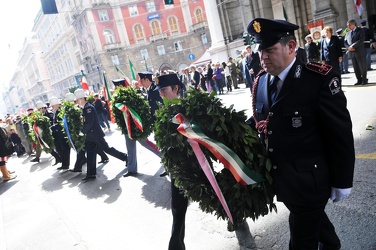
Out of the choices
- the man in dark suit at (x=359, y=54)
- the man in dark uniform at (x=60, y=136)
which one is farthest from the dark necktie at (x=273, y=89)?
the man in dark suit at (x=359, y=54)

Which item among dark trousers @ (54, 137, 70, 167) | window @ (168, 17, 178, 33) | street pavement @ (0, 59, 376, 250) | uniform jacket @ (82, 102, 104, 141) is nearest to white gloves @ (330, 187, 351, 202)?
street pavement @ (0, 59, 376, 250)

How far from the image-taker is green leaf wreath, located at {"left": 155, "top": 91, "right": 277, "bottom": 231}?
2423mm

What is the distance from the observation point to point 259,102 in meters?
2.33

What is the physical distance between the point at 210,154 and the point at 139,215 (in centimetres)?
236

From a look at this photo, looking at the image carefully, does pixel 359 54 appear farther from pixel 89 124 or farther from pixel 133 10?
pixel 133 10

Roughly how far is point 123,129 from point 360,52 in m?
7.40

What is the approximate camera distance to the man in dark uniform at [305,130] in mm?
1890

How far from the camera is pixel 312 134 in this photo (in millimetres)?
1977

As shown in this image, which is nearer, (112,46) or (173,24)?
(112,46)

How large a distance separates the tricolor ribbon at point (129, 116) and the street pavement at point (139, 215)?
3.61ft

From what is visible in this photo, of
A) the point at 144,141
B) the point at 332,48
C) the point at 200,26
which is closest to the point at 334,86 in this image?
the point at 144,141

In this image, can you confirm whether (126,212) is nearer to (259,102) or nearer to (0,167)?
(259,102)

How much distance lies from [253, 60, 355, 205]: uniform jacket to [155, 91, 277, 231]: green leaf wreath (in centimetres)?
28

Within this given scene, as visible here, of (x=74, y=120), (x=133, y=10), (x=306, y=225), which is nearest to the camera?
(x=306, y=225)
